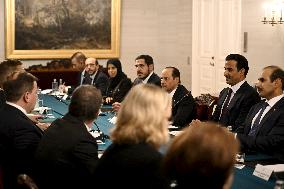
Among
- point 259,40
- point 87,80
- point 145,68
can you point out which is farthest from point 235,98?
point 87,80

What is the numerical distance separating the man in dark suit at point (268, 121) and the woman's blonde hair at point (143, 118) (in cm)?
170

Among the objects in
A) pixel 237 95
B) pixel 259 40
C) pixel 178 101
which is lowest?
pixel 178 101

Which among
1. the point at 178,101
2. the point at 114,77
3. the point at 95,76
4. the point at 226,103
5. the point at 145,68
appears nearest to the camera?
the point at 226,103

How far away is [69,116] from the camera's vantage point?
11.8ft

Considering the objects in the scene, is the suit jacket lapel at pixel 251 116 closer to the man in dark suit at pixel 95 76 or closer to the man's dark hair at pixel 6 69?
the man's dark hair at pixel 6 69

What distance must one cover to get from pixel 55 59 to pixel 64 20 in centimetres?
82

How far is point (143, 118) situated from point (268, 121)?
2151 mm

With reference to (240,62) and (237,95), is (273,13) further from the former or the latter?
(237,95)

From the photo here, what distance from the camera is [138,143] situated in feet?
9.07

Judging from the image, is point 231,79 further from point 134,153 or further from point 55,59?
point 55,59

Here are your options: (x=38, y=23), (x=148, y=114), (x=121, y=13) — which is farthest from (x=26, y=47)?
(x=148, y=114)

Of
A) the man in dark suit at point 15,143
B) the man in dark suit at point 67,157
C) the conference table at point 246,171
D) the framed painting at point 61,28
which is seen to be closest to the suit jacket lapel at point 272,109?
the conference table at point 246,171

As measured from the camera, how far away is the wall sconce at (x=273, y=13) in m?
8.54

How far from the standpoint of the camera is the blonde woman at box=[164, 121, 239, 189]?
81.8 inches
